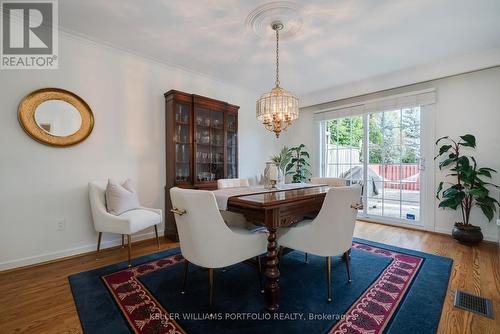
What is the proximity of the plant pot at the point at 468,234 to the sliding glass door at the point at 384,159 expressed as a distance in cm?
67

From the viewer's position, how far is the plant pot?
9.20 ft

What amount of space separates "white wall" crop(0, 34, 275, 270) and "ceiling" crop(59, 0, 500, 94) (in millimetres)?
310

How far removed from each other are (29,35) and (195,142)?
209 centimetres

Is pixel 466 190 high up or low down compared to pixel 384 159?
down

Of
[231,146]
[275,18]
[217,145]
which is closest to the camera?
[275,18]

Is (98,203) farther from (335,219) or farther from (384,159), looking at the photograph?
(384,159)

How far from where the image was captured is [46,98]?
235cm

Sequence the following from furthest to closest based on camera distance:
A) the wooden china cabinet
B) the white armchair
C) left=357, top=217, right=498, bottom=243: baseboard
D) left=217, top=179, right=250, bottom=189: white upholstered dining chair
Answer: the wooden china cabinet < left=357, top=217, right=498, bottom=243: baseboard < left=217, top=179, right=250, bottom=189: white upholstered dining chair < the white armchair

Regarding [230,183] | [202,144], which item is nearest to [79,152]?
[202,144]

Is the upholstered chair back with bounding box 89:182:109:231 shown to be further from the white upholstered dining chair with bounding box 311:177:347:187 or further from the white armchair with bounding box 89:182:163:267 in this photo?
the white upholstered dining chair with bounding box 311:177:347:187

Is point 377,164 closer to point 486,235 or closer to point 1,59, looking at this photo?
point 486,235

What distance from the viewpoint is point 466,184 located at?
2955mm

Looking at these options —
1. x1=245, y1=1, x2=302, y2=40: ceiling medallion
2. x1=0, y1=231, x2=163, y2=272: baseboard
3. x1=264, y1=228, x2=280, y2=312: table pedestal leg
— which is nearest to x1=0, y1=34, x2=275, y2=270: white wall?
x1=0, y1=231, x2=163, y2=272: baseboard

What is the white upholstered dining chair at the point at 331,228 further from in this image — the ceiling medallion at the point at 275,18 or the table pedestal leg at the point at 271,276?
the ceiling medallion at the point at 275,18
